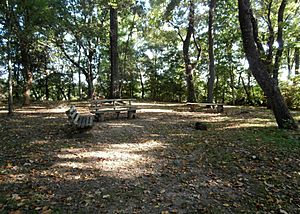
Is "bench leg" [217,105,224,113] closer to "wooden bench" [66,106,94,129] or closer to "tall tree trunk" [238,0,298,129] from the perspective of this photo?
"tall tree trunk" [238,0,298,129]

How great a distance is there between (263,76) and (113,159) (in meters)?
5.25

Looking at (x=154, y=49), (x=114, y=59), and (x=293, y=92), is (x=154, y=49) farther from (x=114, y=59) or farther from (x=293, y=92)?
(x=293, y=92)

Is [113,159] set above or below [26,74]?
below

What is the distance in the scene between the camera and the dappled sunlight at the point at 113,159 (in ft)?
14.4

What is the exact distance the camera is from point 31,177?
3.97 metres

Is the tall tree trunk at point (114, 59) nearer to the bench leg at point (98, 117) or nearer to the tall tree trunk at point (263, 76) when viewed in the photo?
the bench leg at point (98, 117)

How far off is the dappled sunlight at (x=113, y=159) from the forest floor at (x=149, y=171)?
0.02 m

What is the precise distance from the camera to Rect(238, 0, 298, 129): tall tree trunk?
6949 mm

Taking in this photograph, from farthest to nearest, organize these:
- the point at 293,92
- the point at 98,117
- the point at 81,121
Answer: the point at 293,92 → the point at 98,117 → the point at 81,121

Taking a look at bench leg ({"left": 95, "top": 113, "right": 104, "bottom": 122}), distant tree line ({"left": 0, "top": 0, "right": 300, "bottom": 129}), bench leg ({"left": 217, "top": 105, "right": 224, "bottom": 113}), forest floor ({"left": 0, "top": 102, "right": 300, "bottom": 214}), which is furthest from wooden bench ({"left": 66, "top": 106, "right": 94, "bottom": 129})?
bench leg ({"left": 217, "top": 105, "right": 224, "bottom": 113})

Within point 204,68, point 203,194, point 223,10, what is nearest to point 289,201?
point 203,194

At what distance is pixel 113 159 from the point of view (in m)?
4.88

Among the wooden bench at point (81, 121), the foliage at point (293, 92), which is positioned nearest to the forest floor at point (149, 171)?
the wooden bench at point (81, 121)

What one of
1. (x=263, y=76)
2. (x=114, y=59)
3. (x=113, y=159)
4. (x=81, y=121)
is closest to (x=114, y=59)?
(x=114, y=59)
